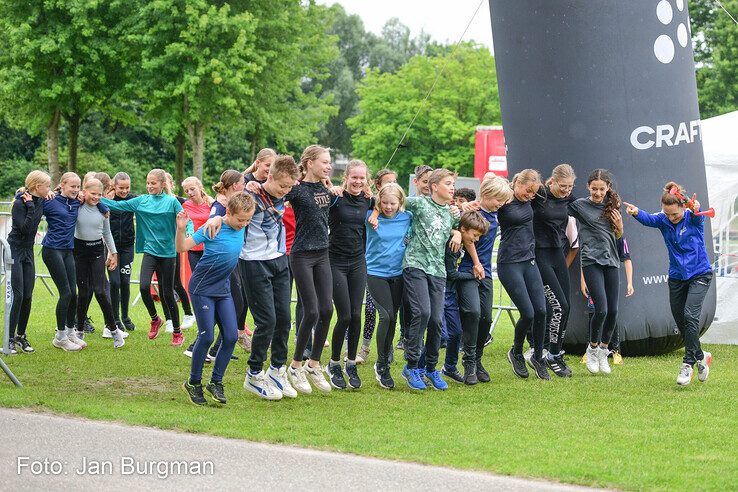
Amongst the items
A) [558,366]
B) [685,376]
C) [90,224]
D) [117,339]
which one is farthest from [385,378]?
[90,224]

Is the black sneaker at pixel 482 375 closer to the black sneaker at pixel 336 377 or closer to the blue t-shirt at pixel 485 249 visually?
the blue t-shirt at pixel 485 249

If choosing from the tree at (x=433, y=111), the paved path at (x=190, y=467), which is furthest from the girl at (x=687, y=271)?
the tree at (x=433, y=111)

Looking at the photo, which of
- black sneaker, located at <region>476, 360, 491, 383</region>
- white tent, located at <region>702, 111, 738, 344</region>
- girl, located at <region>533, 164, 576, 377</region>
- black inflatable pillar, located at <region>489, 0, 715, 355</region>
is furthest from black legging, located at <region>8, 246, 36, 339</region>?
white tent, located at <region>702, 111, 738, 344</region>

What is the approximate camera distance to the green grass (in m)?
6.38

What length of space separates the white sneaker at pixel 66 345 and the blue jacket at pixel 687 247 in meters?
6.11

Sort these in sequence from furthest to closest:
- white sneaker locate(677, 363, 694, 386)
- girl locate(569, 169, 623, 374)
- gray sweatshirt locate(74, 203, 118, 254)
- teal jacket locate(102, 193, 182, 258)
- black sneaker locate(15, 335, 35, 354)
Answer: teal jacket locate(102, 193, 182, 258) → gray sweatshirt locate(74, 203, 118, 254) → black sneaker locate(15, 335, 35, 354) → girl locate(569, 169, 623, 374) → white sneaker locate(677, 363, 694, 386)

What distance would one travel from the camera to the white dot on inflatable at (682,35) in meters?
11.5

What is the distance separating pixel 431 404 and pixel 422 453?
6.04 feet

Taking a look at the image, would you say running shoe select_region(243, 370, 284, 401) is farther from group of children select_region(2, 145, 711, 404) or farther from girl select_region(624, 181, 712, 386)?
girl select_region(624, 181, 712, 386)

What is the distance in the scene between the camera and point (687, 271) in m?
9.35

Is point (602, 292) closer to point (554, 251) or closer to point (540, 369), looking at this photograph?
point (554, 251)

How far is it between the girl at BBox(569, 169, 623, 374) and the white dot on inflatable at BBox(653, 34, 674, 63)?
197 cm

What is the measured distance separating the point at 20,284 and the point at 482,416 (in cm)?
529

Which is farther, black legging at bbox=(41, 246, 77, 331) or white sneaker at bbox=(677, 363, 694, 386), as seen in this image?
black legging at bbox=(41, 246, 77, 331)
